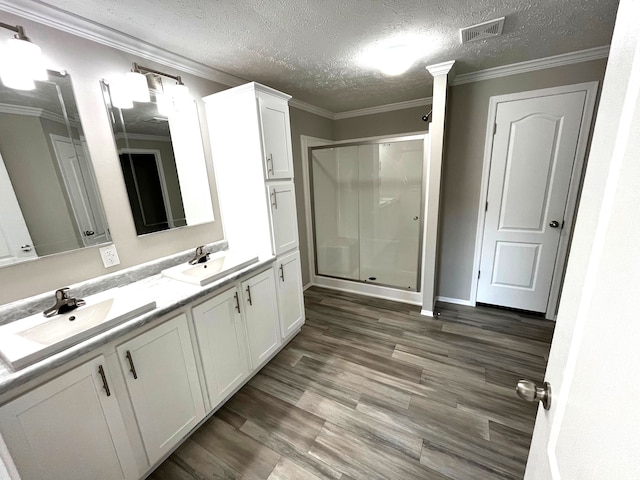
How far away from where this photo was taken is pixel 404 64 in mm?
1954

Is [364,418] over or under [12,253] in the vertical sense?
under

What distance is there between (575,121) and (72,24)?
11.3 feet

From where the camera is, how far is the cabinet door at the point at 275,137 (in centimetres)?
188

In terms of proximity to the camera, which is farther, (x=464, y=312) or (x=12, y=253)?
(x=464, y=312)

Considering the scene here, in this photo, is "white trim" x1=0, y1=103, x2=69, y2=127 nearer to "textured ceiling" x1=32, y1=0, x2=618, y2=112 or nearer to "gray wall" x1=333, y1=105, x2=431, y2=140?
"textured ceiling" x1=32, y1=0, x2=618, y2=112

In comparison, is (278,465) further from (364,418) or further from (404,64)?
(404,64)

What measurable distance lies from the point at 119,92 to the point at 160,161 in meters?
0.43

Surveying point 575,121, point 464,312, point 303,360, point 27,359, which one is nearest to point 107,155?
point 27,359

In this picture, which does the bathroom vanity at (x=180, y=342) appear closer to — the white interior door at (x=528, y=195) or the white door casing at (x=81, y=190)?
the white door casing at (x=81, y=190)

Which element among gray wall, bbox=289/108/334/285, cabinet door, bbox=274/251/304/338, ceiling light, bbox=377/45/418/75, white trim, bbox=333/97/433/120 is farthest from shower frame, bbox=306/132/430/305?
cabinet door, bbox=274/251/304/338

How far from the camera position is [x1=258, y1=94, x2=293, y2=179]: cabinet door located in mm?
1879

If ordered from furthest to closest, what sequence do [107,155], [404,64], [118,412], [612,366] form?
1. [404,64]
2. [107,155]
3. [118,412]
4. [612,366]

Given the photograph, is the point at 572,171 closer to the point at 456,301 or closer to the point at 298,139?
the point at 456,301

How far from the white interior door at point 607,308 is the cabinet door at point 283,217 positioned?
175cm
